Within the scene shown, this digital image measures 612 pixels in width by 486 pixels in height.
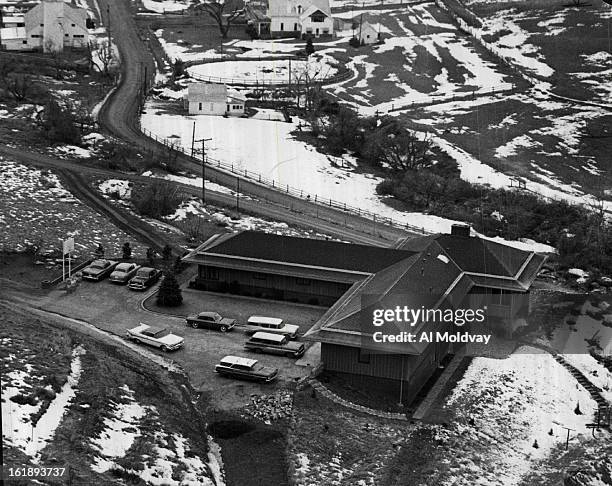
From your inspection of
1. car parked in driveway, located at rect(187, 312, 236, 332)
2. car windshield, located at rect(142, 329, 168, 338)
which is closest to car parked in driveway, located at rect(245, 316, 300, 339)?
car parked in driveway, located at rect(187, 312, 236, 332)

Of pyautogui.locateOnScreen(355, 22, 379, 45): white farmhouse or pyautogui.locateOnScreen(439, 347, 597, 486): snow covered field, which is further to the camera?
pyautogui.locateOnScreen(355, 22, 379, 45): white farmhouse

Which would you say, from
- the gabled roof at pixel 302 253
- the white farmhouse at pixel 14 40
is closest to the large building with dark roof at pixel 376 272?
the gabled roof at pixel 302 253

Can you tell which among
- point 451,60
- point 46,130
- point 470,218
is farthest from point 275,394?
point 451,60

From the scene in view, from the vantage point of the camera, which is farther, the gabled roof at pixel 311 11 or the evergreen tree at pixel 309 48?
the gabled roof at pixel 311 11

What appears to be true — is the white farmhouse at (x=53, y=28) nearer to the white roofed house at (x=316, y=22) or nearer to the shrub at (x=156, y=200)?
the white roofed house at (x=316, y=22)

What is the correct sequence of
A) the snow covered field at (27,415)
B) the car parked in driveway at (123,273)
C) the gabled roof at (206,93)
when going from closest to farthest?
the snow covered field at (27,415), the car parked in driveway at (123,273), the gabled roof at (206,93)

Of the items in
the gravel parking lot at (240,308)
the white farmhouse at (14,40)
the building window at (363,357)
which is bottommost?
the gravel parking lot at (240,308)

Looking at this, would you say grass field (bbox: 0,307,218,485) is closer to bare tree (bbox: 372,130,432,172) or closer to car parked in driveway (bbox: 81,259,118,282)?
car parked in driveway (bbox: 81,259,118,282)

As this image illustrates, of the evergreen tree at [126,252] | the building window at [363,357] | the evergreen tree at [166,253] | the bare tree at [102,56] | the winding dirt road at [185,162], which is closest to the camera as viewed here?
the building window at [363,357]
